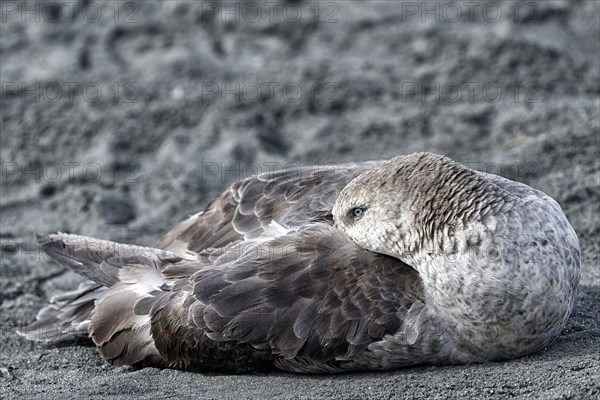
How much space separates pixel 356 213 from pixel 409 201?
0.32 meters

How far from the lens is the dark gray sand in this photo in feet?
25.6

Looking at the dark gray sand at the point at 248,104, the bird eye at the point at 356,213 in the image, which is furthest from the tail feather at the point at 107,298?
the bird eye at the point at 356,213

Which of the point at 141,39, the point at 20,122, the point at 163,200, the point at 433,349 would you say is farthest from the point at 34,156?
the point at 433,349

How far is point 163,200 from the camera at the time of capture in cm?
823

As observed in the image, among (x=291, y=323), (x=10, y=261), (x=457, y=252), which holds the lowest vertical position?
(x=10, y=261)

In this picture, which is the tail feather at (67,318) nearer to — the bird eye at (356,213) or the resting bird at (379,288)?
the resting bird at (379,288)

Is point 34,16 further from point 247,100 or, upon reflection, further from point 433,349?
point 433,349

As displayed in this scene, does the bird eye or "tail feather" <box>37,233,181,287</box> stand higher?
the bird eye

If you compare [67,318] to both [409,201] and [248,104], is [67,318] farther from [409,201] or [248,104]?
[248,104]

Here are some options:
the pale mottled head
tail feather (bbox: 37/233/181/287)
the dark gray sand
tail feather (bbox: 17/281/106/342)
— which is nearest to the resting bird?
the pale mottled head

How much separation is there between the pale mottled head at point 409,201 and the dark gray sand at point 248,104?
4.79 ft

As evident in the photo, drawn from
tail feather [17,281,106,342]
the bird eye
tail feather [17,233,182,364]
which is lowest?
tail feather [17,281,106,342]

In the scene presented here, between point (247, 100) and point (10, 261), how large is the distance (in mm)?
2929

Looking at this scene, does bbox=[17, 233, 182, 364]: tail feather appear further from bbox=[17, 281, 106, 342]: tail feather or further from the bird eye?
the bird eye
